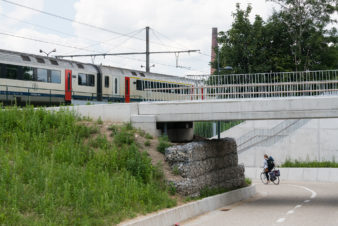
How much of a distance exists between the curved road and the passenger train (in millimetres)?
8033

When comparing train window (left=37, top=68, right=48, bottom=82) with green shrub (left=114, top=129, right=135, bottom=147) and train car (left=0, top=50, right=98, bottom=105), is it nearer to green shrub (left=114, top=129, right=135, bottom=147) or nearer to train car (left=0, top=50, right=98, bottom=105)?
train car (left=0, top=50, right=98, bottom=105)

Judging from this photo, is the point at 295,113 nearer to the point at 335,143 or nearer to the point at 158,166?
the point at 158,166

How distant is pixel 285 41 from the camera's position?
1729 inches

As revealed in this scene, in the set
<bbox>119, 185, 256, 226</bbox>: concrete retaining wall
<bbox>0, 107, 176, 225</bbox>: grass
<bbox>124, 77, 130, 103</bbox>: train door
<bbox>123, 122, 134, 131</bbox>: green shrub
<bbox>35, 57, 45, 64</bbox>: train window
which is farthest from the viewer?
<bbox>124, 77, 130, 103</bbox>: train door

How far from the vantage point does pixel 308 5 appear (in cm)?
4275

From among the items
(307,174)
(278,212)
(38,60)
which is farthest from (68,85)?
(278,212)

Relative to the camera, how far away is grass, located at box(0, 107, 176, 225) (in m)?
11.0

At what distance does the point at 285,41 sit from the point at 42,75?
2173cm

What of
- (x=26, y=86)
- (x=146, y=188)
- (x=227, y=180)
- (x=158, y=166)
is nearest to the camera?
(x=146, y=188)

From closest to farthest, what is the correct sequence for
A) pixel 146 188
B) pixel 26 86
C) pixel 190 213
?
pixel 146 188 → pixel 190 213 → pixel 26 86

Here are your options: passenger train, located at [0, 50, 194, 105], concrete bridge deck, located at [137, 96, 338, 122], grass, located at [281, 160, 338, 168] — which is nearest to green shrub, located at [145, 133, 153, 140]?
concrete bridge deck, located at [137, 96, 338, 122]

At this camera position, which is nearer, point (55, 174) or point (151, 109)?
point (55, 174)

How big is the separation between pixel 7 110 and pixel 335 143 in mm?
27880

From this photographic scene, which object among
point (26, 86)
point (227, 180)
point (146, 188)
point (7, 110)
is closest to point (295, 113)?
point (227, 180)
